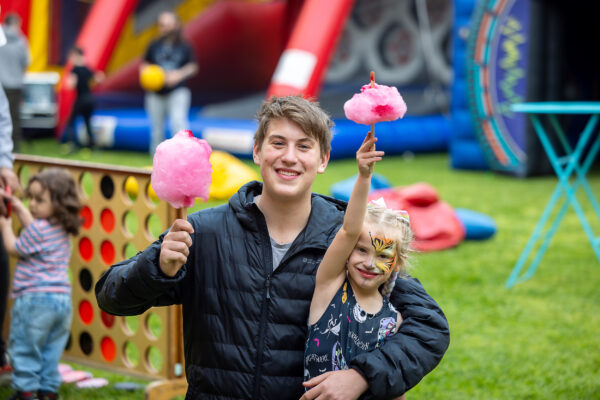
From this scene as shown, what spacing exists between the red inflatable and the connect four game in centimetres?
284

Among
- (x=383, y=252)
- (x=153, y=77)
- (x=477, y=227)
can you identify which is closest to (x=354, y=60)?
(x=153, y=77)

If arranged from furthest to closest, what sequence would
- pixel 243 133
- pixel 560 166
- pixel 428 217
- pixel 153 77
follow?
pixel 243 133
pixel 153 77
pixel 428 217
pixel 560 166

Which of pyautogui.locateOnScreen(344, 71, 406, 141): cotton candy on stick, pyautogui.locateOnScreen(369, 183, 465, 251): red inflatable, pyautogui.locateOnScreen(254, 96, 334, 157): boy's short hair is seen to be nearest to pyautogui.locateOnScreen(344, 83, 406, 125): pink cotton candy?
pyautogui.locateOnScreen(344, 71, 406, 141): cotton candy on stick

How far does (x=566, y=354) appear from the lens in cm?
417

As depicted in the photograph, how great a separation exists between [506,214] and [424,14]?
7.74 m

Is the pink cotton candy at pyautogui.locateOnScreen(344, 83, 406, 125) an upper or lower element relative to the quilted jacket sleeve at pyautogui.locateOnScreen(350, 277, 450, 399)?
upper

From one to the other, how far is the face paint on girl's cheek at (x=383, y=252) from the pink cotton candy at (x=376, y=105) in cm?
33

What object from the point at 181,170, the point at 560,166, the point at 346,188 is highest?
the point at 181,170

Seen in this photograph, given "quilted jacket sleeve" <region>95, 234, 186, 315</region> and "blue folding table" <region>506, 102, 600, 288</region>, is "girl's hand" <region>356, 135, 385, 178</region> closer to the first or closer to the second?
"quilted jacket sleeve" <region>95, 234, 186, 315</region>

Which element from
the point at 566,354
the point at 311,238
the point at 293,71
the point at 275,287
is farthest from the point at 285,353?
the point at 293,71

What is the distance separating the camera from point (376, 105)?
1.95 meters

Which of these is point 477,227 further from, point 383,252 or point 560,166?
point 383,252

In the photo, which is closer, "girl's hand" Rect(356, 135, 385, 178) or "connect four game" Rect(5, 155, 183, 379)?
"girl's hand" Rect(356, 135, 385, 178)

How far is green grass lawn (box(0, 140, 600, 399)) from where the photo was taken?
376 cm
